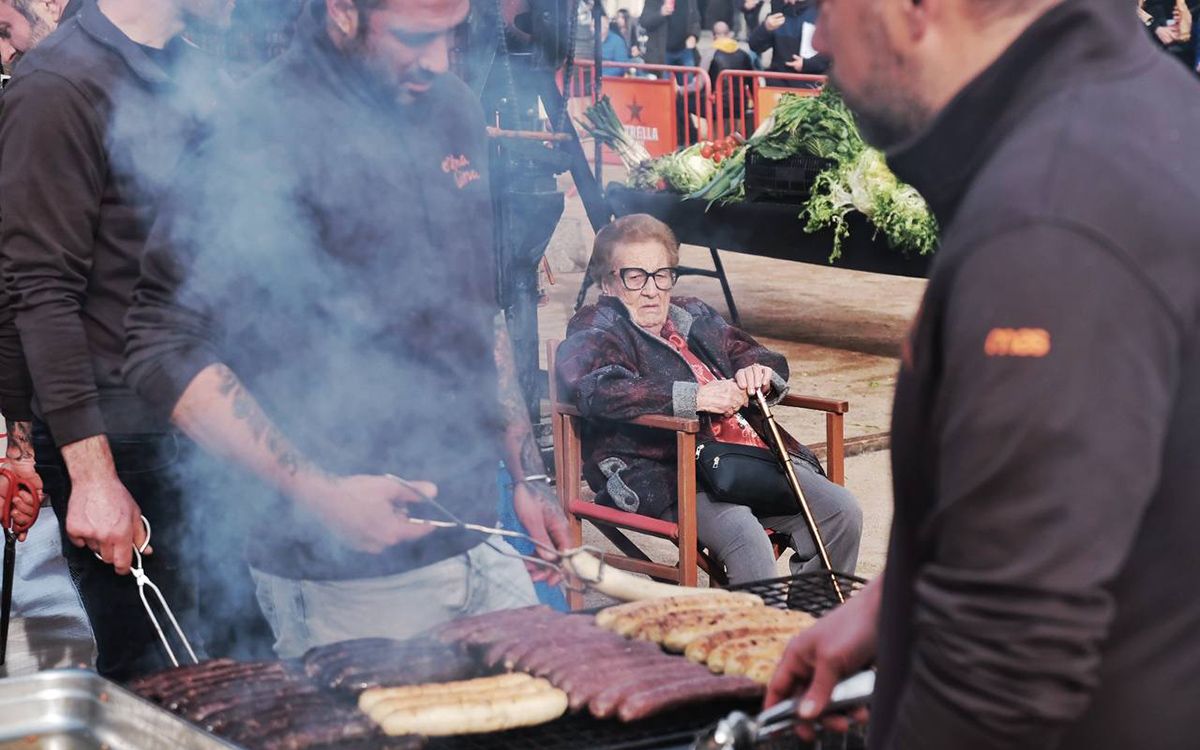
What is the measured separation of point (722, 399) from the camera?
4.73 m

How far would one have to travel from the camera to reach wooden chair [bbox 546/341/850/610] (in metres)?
4.56

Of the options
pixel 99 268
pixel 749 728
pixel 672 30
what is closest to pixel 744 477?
pixel 99 268

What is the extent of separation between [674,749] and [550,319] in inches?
317

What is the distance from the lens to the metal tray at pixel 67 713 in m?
2.41

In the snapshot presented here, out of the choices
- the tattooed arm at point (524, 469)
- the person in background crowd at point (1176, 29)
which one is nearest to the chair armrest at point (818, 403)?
the tattooed arm at point (524, 469)

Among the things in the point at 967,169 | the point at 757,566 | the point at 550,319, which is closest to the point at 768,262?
the point at 550,319

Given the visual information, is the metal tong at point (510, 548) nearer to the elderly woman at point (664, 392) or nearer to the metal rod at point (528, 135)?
the elderly woman at point (664, 392)

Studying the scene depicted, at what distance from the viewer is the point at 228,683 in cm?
266

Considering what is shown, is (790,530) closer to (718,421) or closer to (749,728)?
(718,421)

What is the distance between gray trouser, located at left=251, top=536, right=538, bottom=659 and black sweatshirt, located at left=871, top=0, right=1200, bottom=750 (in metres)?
1.83

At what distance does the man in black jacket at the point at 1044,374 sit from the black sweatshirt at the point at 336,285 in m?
1.64

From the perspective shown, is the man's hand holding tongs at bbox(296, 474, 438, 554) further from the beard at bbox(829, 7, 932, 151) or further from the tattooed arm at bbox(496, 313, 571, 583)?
the beard at bbox(829, 7, 932, 151)

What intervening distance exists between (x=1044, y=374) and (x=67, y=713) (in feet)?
6.38

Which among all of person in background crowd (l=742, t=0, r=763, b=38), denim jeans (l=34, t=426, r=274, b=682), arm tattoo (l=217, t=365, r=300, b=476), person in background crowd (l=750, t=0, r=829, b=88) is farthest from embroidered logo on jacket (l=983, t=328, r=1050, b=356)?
person in background crowd (l=742, t=0, r=763, b=38)
